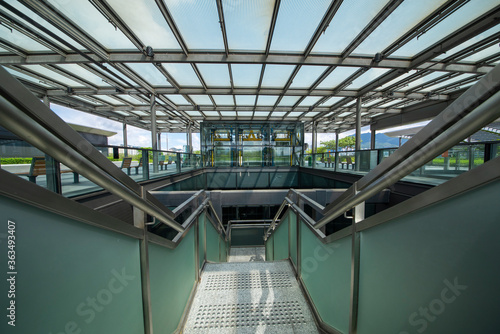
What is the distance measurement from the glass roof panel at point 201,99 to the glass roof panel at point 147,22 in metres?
4.58

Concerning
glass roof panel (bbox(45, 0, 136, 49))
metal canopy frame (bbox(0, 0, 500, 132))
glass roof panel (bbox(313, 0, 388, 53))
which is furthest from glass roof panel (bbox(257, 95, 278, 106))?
glass roof panel (bbox(45, 0, 136, 49))

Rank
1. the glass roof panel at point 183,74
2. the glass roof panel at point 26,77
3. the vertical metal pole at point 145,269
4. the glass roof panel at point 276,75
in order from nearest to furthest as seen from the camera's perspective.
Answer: the vertical metal pole at point 145,269 < the glass roof panel at point 183,74 < the glass roof panel at point 276,75 < the glass roof panel at point 26,77

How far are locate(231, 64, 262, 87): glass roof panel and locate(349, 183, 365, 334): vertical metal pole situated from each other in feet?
24.3

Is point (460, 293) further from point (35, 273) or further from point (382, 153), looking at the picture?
point (382, 153)

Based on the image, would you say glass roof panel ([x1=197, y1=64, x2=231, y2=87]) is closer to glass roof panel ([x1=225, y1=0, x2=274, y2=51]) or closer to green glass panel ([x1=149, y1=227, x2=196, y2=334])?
glass roof panel ([x1=225, y1=0, x2=274, y2=51])

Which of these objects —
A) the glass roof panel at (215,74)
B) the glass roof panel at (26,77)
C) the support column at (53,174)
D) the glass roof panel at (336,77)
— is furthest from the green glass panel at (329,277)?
the glass roof panel at (26,77)

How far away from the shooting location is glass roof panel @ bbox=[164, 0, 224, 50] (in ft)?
15.3

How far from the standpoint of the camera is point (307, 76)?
8414 mm

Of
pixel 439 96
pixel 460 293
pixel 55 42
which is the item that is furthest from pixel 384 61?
pixel 55 42

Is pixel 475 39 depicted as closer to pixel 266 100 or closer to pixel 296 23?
pixel 296 23

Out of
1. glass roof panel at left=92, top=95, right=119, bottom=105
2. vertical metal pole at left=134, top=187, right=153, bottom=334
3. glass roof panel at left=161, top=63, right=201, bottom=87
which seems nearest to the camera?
vertical metal pole at left=134, top=187, right=153, bottom=334

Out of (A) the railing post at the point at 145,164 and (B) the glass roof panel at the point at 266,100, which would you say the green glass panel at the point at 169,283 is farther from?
(B) the glass roof panel at the point at 266,100

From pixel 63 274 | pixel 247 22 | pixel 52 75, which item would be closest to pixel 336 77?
pixel 247 22

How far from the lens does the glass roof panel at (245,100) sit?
36.1 ft
